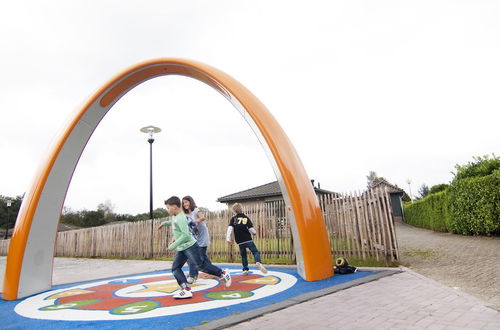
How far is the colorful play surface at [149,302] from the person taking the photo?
377 centimetres

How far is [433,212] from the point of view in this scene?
65.3ft

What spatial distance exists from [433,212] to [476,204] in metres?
7.57

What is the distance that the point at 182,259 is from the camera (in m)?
4.88

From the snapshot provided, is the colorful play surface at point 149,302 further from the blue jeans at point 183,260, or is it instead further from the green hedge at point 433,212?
the green hedge at point 433,212

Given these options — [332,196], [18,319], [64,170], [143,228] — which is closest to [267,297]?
[18,319]

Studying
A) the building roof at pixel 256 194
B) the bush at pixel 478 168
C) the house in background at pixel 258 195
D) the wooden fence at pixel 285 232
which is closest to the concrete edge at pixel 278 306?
the wooden fence at pixel 285 232

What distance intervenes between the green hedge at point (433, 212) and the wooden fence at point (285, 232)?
36.7ft

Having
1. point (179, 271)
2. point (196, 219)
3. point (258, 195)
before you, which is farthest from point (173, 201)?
point (258, 195)

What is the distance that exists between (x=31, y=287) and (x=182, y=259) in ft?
12.1

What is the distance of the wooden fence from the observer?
287 inches

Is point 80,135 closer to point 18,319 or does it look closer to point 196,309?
point 18,319

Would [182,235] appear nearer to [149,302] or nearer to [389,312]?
[149,302]

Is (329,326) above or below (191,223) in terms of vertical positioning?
below

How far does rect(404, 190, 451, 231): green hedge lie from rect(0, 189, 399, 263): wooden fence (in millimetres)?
11179
